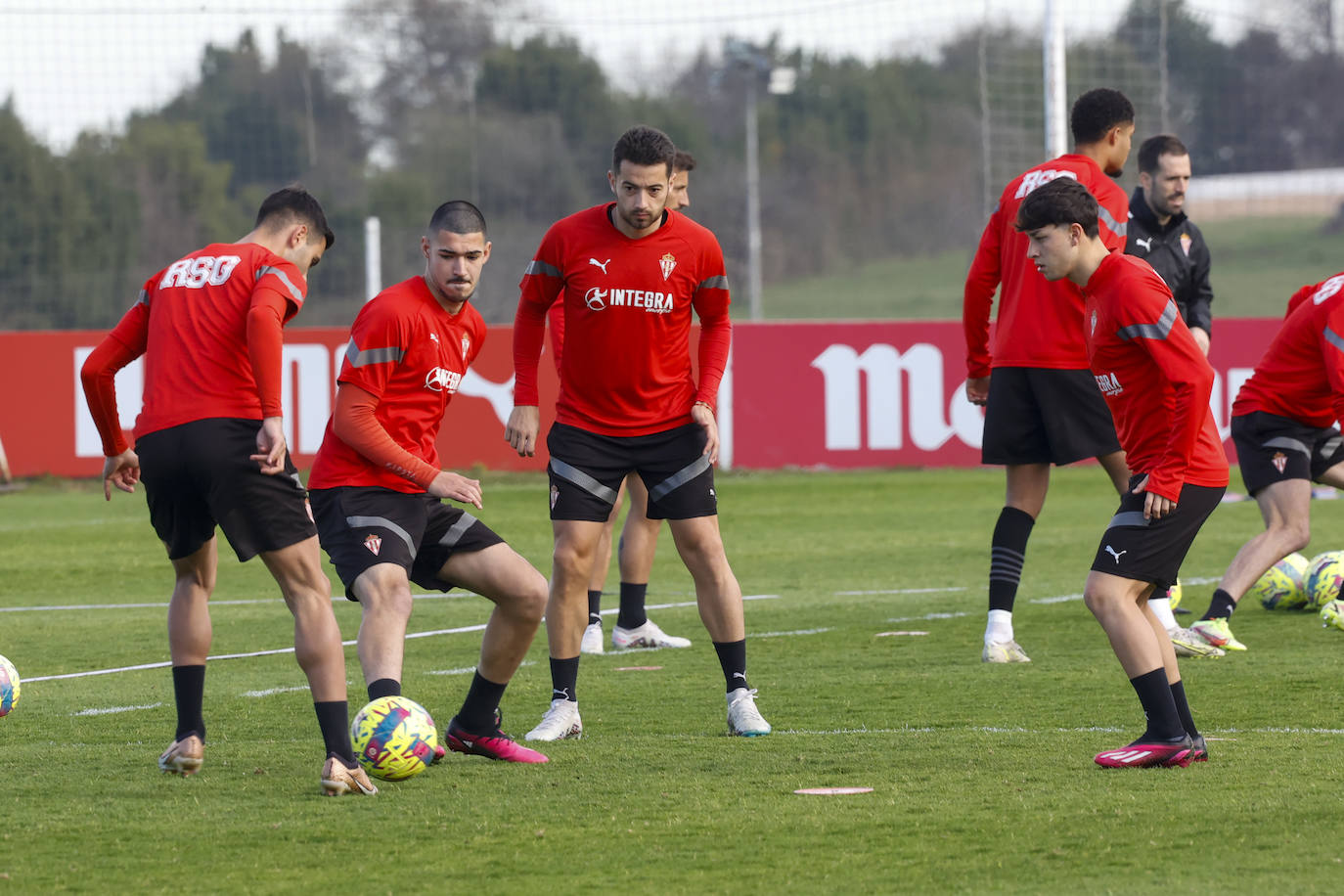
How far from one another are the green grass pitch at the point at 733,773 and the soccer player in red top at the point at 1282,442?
0.36 meters

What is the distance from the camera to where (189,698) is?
5.63 meters

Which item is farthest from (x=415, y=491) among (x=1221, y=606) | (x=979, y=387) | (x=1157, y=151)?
(x=1157, y=151)

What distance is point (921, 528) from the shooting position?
14.3 metres

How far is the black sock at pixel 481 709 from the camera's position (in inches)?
227

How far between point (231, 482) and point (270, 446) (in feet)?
0.61

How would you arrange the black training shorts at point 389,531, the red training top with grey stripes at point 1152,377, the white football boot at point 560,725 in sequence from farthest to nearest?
the white football boot at point 560,725, the black training shorts at point 389,531, the red training top with grey stripes at point 1152,377

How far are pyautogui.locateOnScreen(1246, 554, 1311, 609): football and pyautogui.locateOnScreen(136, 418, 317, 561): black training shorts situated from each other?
5.79 meters

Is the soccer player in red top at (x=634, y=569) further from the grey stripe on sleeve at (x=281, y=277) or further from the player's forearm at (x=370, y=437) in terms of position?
the grey stripe on sleeve at (x=281, y=277)

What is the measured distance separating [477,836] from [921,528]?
396 inches

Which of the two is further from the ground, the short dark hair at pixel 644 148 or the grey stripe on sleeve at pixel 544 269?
the short dark hair at pixel 644 148

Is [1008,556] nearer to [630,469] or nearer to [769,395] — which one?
[630,469]

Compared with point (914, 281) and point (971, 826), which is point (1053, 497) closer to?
point (971, 826)

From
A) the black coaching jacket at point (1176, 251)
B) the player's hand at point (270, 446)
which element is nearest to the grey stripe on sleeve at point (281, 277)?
the player's hand at point (270, 446)

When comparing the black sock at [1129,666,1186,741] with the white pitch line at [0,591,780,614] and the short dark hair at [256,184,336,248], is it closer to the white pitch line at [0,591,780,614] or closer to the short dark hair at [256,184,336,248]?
the short dark hair at [256,184,336,248]
